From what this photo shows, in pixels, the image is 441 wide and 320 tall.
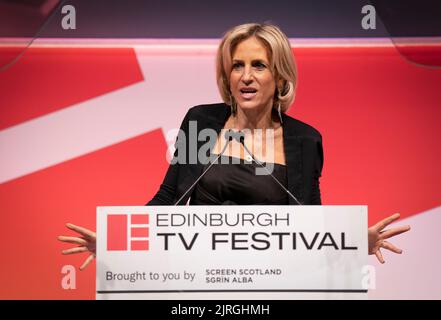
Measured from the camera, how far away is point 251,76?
2.87 meters

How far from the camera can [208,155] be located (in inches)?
115

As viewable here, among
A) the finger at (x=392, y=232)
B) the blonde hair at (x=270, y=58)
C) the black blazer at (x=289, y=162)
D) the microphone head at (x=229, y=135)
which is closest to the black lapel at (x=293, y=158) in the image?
the black blazer at (x=289, y=162)

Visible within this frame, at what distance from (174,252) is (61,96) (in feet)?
3.05

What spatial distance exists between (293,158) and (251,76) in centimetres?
36

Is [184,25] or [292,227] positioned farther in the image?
[184,25]

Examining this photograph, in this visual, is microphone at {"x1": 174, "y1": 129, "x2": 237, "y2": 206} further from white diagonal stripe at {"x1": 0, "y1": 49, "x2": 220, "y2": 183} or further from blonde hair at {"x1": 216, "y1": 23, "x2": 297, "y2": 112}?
white diagonal stripe at {"x1": 0, "y1": 49, "x2": 220, "y2": 183}

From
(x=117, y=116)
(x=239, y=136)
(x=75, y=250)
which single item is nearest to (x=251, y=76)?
(x=239, y=136)

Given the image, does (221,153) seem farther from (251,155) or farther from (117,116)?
(117,116)

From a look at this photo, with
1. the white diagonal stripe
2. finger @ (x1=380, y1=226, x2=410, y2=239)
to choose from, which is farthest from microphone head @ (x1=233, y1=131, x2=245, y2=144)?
finger @ (x1=380, y1=226, x2=410, y2=239)

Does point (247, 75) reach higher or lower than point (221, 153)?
higher

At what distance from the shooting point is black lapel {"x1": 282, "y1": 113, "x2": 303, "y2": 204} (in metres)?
2.85
